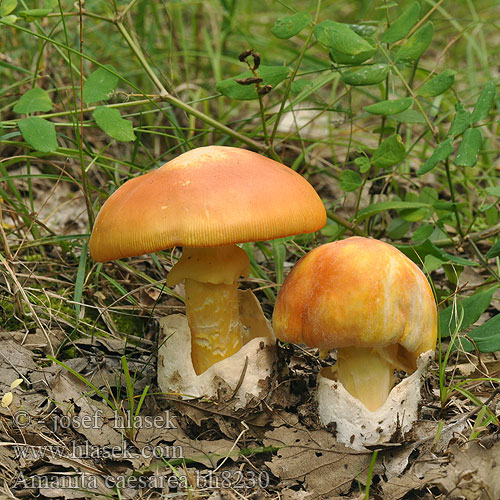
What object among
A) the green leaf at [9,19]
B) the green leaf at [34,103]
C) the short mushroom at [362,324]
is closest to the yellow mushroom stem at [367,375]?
the short mushroom at [362,324]

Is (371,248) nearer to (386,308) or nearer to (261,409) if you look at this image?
(386,308)

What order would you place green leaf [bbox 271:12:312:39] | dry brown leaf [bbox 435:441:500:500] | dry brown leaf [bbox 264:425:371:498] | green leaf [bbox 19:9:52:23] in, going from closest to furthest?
dry brown leaf [bbox 435:441:500:500], dry brown leaf [bbox 264:425:371:498], green leaf [bbox 19:9:52:23], green leaf [bbox 271:12:312:39]

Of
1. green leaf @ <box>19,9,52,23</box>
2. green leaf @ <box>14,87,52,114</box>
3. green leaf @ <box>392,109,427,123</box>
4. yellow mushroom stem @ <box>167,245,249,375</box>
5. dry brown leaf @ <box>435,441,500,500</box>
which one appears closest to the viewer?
dry brown leaf @ <box>435,441,500,500</box>

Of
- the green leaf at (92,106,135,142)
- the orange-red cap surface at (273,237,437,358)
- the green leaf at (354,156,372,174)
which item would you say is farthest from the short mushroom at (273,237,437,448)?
the green leaf at (92,106,135,142)

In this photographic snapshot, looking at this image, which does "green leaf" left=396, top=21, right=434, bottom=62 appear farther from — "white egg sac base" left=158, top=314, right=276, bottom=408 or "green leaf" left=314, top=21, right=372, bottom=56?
"white egg sac base" left=158, top=314, right=276, bottom=408

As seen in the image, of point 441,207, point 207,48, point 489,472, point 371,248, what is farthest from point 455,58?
point 489,472

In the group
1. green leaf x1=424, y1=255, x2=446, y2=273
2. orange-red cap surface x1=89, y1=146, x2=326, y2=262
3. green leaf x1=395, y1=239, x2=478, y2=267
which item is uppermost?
orange-red cap surface x1=89, y1=146, x2=326, y2=262
